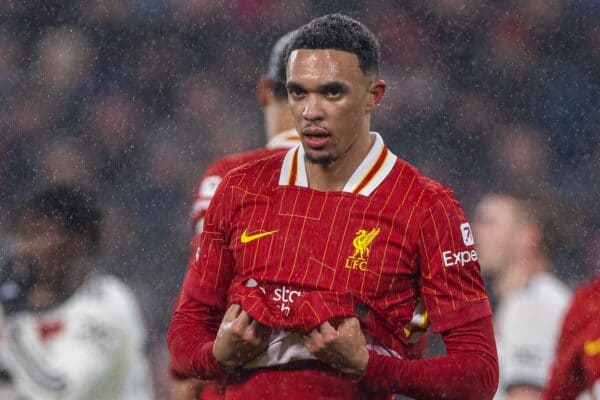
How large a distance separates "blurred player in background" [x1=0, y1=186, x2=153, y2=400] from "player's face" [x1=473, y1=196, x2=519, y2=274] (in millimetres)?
1553

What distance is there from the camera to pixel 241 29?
6797 mm

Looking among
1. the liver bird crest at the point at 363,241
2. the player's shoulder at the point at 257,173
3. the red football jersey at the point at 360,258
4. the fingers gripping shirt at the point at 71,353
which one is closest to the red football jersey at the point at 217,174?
the fingers gripping shirt at the point at 71,353

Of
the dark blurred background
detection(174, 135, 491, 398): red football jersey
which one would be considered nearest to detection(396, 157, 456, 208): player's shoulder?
detection(174, 135, 491, 398): red football jersey

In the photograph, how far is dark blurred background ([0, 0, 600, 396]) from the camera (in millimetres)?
6383

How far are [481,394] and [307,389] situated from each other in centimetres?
34

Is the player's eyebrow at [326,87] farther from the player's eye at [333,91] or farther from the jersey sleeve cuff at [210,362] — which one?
the jersey sleeve cuff at [210,362]

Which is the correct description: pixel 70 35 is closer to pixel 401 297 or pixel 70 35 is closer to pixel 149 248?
pixel 149 248

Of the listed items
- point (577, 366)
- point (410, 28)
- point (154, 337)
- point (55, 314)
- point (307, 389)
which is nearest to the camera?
point (307, 389)

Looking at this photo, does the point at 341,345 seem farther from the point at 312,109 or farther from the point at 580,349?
the point at 580,349

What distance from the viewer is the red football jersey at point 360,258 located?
2512 millimetres

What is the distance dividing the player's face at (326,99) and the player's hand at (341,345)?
1.28 feet

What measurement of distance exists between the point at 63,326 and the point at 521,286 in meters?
1.86

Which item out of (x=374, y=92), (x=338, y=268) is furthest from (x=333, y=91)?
(x=338, y=268)

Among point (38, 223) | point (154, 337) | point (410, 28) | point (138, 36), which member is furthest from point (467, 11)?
point (38, 223)
